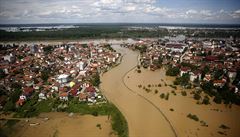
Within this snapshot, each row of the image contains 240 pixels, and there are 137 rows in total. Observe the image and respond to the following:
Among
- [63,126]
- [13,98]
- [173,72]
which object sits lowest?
[63,126]

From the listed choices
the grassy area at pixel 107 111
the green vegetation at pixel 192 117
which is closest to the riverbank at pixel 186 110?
the green vegetation at pixel 192 117

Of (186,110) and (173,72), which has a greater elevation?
(173,72)

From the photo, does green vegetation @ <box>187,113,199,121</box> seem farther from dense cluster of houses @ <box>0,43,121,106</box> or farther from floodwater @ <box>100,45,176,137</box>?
dense cluster of houses @ <box>0,43,121,106</box>

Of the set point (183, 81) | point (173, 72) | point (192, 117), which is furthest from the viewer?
point (173, 72)

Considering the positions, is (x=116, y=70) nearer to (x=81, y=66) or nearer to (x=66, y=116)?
(x=81, y=66)

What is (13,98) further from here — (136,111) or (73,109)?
(136,111)

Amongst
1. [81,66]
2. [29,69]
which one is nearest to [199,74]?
[81,66]

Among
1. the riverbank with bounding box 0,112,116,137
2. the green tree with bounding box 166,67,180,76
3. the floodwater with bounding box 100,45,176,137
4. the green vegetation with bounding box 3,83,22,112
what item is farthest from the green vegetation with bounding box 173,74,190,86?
the green vegetation with bounding box 3,83,22,112

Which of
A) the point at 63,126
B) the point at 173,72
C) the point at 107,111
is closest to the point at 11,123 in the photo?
the point at 63,126
